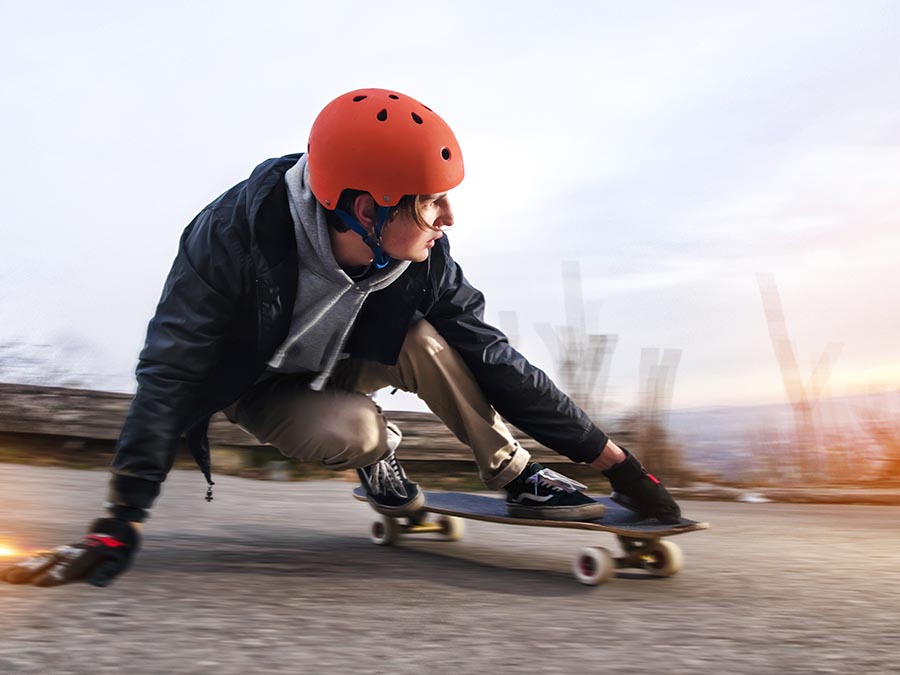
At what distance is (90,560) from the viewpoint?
2244mm

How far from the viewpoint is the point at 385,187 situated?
241 centimetres

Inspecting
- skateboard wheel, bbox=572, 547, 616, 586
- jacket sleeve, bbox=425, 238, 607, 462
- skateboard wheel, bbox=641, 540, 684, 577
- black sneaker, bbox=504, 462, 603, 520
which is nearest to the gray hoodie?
jacket sleeve, bbox=425, 238, 607, 462

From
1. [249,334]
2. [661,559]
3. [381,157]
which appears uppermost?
[381,157]

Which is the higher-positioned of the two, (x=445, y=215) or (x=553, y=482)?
(x=445, y=215)

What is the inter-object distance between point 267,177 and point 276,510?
1.91m

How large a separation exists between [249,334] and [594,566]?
1.09 m

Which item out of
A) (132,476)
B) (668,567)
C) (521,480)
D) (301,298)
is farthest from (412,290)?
(668,567)

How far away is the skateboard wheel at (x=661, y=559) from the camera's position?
9.07ft

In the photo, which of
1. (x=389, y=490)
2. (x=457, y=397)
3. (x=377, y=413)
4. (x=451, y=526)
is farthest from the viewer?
(x=451, y=526)

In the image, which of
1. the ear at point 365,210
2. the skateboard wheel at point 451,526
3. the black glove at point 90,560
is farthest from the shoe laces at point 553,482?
the black glove at point 90,560

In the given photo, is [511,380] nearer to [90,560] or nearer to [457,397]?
[457,397]

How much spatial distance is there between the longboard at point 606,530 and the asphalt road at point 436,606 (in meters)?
0.05

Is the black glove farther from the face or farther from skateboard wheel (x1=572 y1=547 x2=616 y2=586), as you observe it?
skateboard wheel (x1=572 y1=547 x2=616 y2=586)

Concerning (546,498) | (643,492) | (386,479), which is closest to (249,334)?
(386,479)
